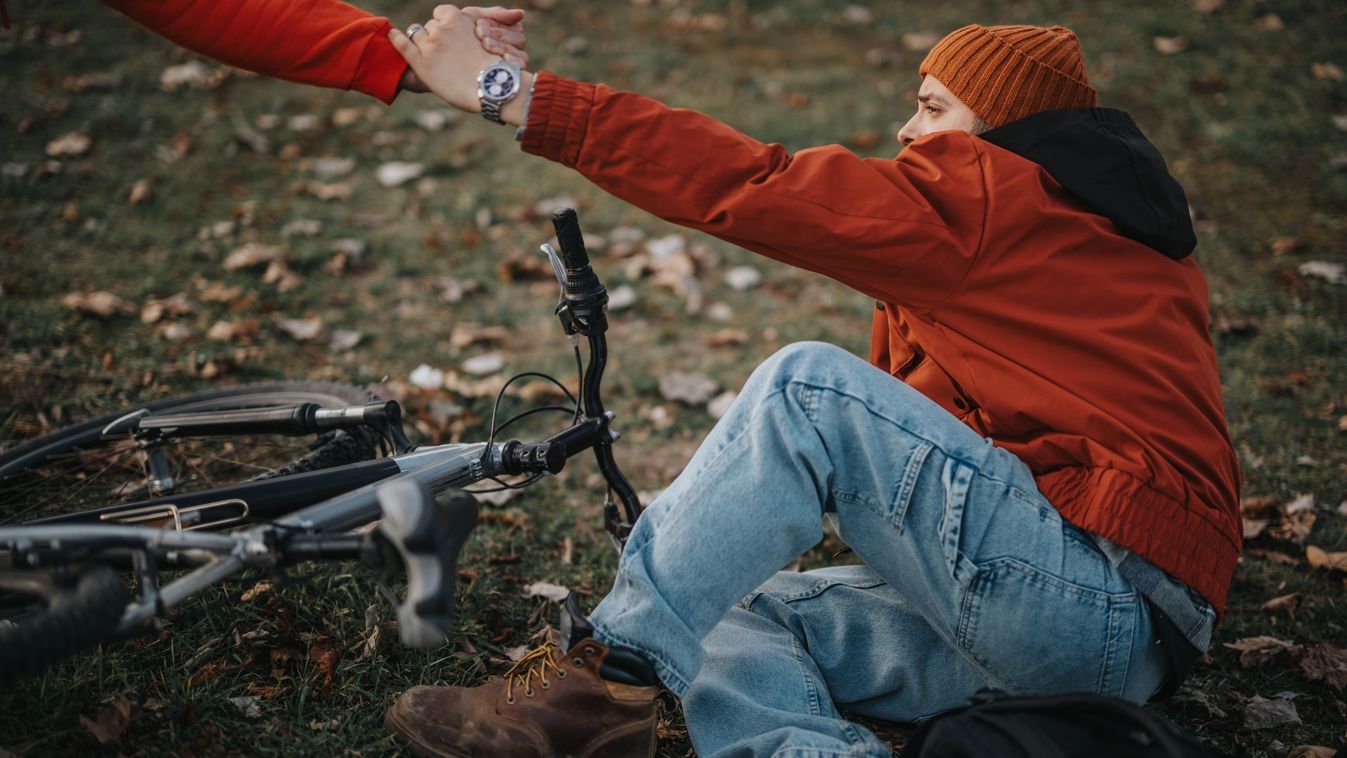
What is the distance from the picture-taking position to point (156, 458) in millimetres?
2676

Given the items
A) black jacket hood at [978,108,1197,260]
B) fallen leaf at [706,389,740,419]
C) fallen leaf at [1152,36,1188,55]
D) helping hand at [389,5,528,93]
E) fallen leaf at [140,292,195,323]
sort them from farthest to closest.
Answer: fallen leaf at [1152,36,1188,55], fallen leaf at [140,292,195,323], fallen leaf at [706,389,740,419], helping hand at [389,5,528,93], black jacket hood at [978,108,1197,260]

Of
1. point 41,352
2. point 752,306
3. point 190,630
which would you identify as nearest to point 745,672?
point 190,630

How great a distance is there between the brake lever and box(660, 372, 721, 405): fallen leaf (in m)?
2.58

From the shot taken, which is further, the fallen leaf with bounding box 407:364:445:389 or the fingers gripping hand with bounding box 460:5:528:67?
the fallen leaf with bounding box 407:364:445:389

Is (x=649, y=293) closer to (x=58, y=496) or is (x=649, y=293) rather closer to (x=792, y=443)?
(x=58, y=496)

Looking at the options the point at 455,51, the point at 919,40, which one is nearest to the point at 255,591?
the point at 455,51

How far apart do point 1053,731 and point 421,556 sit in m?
1.15

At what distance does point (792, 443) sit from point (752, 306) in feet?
10.4

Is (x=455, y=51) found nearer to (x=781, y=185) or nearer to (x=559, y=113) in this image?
(x=559, y=113)

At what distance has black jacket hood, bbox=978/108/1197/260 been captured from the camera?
203 cm

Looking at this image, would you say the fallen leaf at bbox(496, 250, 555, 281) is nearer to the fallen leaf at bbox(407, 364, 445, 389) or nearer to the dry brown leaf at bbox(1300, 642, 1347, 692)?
the fallen leaf at bbox(407, 364, 445, 389)

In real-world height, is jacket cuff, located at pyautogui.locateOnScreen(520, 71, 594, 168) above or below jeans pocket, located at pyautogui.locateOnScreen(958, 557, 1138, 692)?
above

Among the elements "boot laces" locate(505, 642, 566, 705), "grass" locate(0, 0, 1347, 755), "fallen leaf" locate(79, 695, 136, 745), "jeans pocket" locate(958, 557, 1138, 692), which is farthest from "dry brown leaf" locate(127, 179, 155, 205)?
"jeans pocket" locate(958, 557, 1138, 692)

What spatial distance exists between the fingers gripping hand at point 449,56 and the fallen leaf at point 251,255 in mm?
3085
